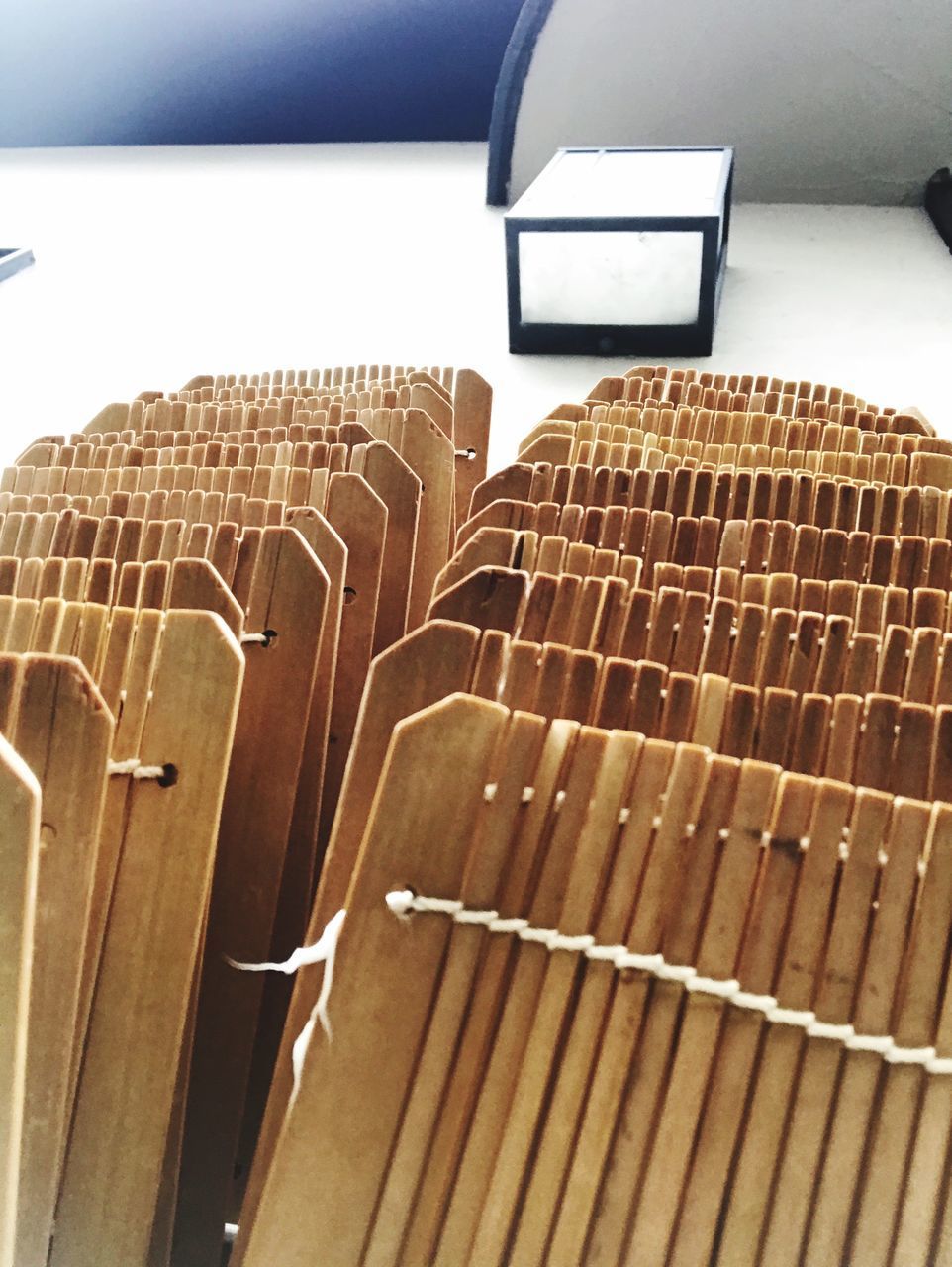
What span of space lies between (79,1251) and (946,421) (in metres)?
2.25

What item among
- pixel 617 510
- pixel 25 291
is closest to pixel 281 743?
→ pixel 617 510

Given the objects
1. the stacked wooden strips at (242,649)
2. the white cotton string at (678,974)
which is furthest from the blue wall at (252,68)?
Result: the white cotton string at (678,974)

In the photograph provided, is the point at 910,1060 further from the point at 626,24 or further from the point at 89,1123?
the point at 626,24

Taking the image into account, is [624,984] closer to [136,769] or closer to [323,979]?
[323,979]

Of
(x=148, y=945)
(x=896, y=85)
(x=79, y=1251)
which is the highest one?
(x=896, y=85)

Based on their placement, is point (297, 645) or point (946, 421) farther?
point (946, 421)

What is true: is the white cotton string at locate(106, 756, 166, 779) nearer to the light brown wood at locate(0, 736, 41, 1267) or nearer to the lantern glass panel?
the light brown wood at locate(0, 736, 41, 1267)

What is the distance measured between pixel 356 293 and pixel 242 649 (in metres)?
2.71

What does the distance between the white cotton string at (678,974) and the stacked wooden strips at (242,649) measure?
15 cm

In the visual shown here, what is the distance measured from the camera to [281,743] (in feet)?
2.14

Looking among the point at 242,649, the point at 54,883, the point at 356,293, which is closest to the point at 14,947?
the point at 54,883

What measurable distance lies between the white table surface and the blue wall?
62 cm

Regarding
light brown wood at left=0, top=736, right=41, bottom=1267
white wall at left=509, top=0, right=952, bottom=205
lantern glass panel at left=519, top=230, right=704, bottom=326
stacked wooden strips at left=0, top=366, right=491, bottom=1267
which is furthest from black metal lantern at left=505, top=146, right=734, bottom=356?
light brown wood at left=0, top=736, right=41, bottom=1267

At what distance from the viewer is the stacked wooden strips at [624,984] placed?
1.46ft
